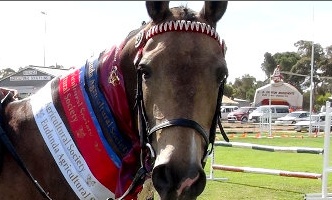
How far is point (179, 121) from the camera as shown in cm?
213

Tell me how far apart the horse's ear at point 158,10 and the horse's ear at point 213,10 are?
0.66 ft

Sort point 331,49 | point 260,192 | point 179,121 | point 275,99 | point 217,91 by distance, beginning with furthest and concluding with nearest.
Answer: point 331,49 < point 275,99 < point 260,192 < point 217,91 < point 179,121

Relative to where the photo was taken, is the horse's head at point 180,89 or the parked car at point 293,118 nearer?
the horse's head at point 180,89

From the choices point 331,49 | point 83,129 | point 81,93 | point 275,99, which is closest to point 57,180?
point 83,129

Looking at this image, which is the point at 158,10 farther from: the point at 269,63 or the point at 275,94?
the point at 269,63

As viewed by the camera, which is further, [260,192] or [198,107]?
[260,192]

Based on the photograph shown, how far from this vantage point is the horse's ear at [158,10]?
2410mm

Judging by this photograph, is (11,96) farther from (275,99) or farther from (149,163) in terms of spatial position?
(275,99)

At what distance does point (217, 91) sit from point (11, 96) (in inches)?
58.3

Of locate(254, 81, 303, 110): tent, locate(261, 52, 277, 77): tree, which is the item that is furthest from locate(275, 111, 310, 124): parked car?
locate(261, 52, 277, 77): tree

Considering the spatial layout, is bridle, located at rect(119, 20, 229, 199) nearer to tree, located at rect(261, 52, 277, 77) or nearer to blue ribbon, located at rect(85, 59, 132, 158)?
blue ribbon, located at rect(85, 59, 132, 158)

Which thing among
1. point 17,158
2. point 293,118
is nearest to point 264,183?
point 17,158

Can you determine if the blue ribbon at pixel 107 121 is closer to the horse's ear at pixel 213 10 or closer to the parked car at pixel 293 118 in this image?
the horse's ear at pixel 213 10

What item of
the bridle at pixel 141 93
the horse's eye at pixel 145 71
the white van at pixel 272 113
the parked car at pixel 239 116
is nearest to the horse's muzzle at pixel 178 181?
the bridle at pixel 141 93
